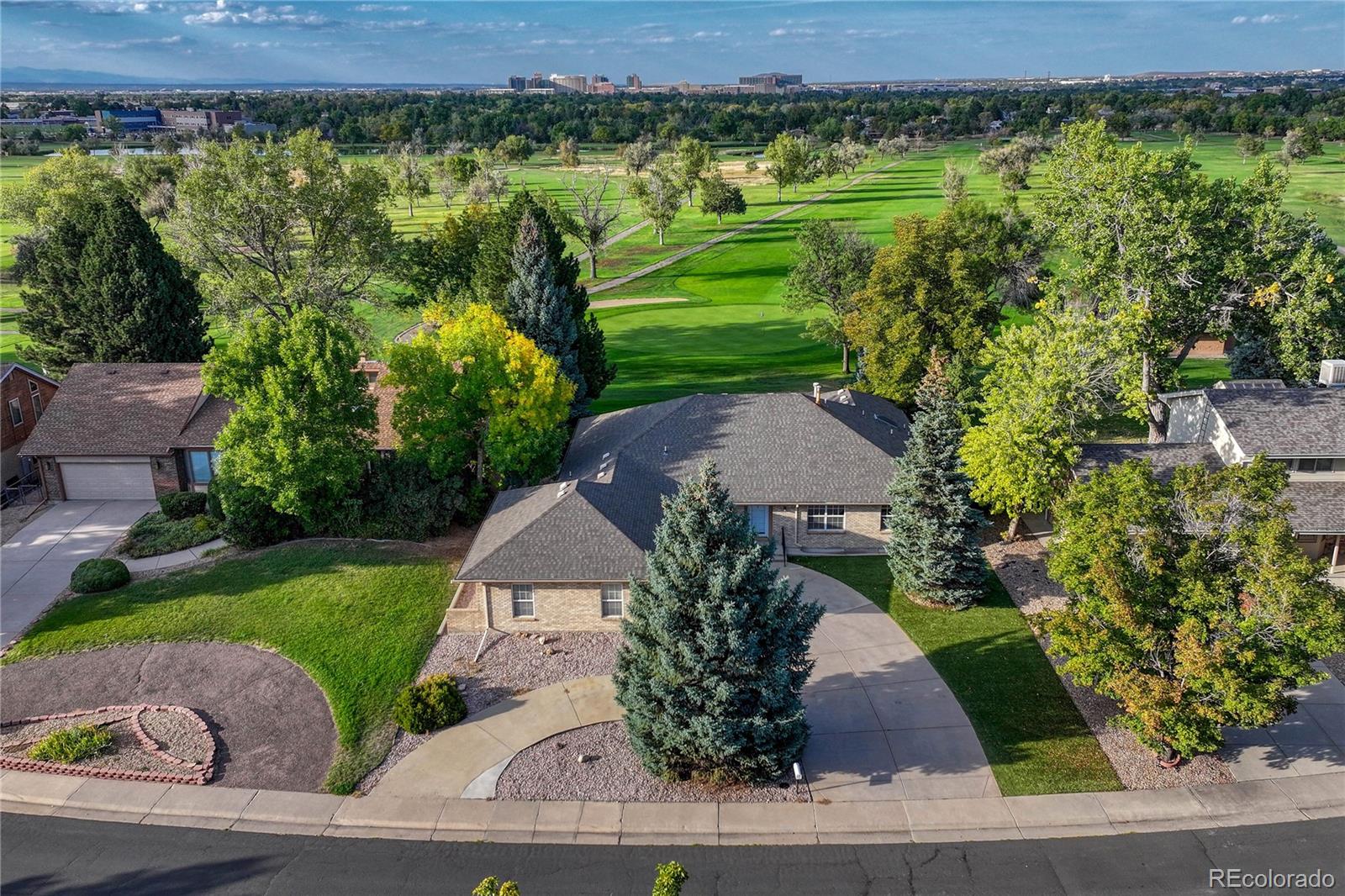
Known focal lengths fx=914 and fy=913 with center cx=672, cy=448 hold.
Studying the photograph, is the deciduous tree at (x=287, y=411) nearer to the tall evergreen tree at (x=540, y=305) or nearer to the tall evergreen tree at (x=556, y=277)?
the tall evergreen tree at (x=540, y=305)

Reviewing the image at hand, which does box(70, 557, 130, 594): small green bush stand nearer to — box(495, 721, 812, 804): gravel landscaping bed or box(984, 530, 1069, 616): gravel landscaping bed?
box(495, 721, 812, 804): gravel landscaping bed

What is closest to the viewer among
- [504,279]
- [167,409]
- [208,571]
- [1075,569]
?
[1075,569]

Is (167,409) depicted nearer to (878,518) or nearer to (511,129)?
(878,518)

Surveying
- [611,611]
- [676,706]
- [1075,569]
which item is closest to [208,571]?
[611,611]

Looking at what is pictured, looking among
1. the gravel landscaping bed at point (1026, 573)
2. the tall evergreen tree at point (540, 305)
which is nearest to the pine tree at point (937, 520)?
the gravel landscaping bed at point (1026, 573)

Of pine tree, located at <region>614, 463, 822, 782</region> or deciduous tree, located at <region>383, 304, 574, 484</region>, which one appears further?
deciduous tree, located at <region>383, 304, 574, 484</region>

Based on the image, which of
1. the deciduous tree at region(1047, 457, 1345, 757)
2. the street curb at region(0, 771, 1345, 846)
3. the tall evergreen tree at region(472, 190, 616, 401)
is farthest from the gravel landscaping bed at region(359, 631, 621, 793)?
the tall evergreen tree at region(472, 190, 616, 401)
